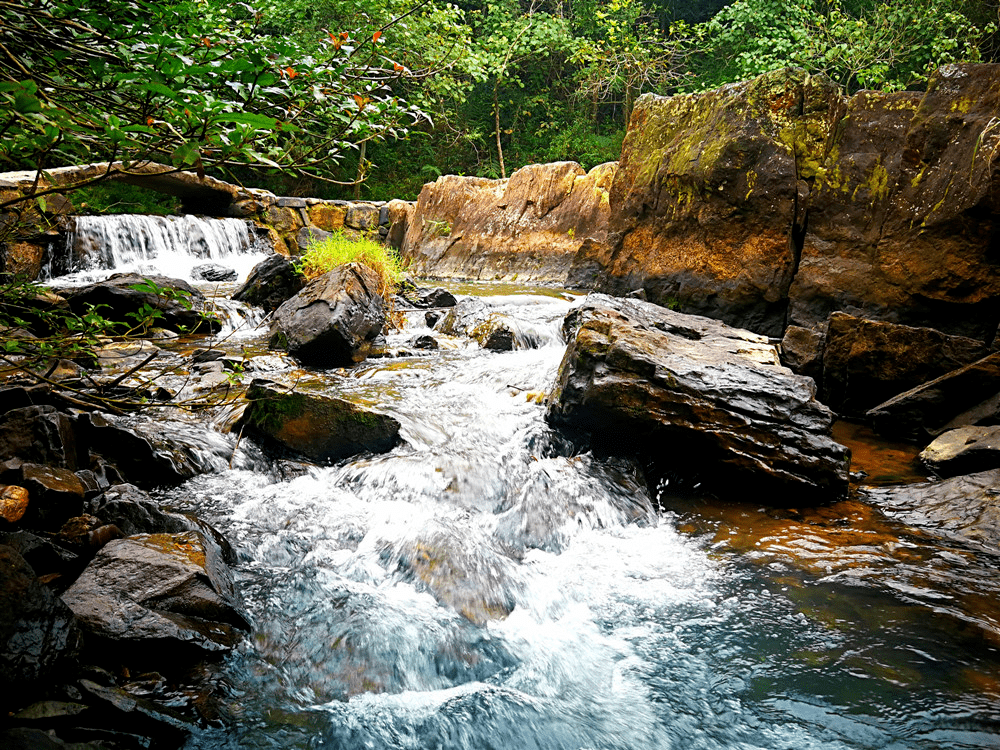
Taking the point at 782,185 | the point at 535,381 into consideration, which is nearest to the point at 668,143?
the point at 782,185

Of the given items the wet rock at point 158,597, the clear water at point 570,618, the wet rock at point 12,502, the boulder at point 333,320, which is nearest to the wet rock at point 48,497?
the wet rock at point 12,502

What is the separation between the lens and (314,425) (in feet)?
14.9

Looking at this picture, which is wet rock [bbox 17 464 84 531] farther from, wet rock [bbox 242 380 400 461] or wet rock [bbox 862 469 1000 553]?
wet rock [bbox 862 469 1000 553]

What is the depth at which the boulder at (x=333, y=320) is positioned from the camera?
6.53 m

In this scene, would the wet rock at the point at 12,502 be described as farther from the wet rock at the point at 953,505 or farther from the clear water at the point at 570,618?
the wet rock at the point at 953,505

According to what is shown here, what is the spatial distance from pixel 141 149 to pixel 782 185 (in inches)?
255

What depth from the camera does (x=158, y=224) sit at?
11.1 meters

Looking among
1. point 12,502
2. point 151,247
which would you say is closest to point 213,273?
point 151,247

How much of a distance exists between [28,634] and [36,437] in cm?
176

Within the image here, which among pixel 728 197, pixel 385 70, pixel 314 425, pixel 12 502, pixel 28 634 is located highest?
pixel 385 70

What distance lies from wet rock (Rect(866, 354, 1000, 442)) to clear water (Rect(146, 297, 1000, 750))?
149 centimetres

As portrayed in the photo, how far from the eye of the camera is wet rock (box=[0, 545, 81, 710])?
1.92 metres

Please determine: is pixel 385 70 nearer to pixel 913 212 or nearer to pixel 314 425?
pixel 314 425

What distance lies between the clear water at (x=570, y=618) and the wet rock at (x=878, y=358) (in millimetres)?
1864
